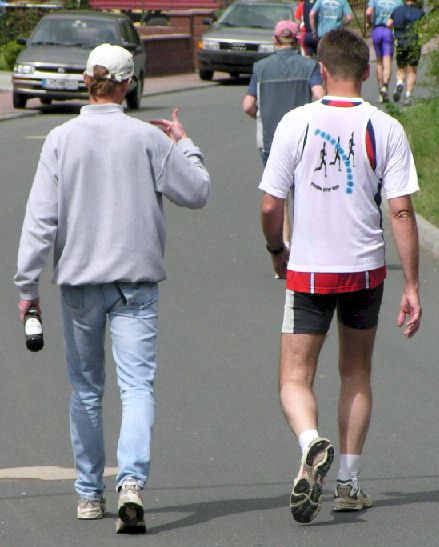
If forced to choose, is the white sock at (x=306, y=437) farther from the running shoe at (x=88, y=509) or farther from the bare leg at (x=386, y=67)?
the bare leg at (x=386, y=67)

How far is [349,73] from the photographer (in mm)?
5605

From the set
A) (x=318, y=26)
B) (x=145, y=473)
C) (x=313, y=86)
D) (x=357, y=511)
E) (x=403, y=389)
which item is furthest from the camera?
(x=318, y=26)

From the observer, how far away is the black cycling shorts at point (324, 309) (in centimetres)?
568

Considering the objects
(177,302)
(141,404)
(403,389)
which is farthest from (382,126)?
(177,302)

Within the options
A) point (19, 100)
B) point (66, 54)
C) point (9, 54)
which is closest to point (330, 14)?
point (66, 54)

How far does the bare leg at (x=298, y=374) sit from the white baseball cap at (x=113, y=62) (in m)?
1.15

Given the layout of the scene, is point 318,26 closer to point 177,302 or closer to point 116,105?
point 177,302

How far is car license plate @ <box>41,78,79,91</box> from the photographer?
25.6 meters

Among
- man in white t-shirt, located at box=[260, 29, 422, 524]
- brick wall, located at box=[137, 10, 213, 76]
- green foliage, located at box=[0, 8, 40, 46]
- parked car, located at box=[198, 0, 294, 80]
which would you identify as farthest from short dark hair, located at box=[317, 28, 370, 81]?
green foliage, located at box=[0, 8, 40, 46]

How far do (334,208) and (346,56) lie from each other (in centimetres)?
56

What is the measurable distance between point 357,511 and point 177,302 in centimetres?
477

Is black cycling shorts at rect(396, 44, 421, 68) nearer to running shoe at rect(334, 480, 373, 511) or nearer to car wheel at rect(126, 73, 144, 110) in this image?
car wheel at rect(126, 73, 144, 110)

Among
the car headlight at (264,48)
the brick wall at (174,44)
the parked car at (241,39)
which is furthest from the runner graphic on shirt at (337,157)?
the brick wall at (174,44)

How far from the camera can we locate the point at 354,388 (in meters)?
5.86
